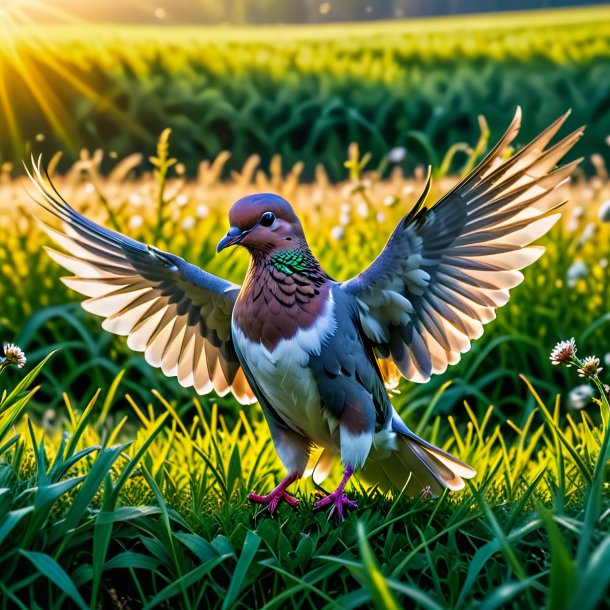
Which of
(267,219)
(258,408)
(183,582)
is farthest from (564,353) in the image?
(258,408)

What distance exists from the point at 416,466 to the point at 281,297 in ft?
1.92

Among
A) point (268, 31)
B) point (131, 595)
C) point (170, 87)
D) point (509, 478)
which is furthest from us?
point (268, 31)

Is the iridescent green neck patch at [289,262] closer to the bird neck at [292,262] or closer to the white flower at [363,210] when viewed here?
the bird neck at [292,262]

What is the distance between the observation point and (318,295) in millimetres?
2332

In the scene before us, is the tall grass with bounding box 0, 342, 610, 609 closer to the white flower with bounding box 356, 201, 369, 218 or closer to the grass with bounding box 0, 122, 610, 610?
the grass with bounding box 0, 122, 610, 610

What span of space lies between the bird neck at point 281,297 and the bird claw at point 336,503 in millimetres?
376

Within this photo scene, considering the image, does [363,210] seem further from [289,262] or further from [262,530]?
[262,530]

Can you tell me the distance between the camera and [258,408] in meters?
3.77

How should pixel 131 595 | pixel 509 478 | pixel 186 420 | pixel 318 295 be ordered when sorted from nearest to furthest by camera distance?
pixel 131 595, pixel 318 295, pixel 509 478, pixel 186 420

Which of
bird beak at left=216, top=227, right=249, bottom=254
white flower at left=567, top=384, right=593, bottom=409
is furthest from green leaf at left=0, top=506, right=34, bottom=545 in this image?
white flower at left=567, top=384, right=593, bottom=409

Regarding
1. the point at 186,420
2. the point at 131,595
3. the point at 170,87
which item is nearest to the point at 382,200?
the point at 186,420

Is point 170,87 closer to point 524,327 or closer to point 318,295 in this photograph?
point 524,327

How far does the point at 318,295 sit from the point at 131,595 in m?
0.79

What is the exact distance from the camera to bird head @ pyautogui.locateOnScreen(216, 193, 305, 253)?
2312 mm
